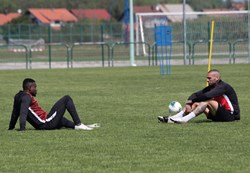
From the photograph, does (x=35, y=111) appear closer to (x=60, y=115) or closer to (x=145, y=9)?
(x=60, y=115)

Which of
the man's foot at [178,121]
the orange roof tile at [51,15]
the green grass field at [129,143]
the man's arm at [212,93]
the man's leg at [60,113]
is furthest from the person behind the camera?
the orange roof tile at [51,15]

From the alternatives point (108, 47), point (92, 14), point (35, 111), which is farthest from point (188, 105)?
point (92, 14)

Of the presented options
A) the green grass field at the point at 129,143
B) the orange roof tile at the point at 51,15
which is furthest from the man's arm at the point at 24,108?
the orange roof tile at the point at 51,15

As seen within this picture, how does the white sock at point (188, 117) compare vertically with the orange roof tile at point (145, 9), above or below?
below

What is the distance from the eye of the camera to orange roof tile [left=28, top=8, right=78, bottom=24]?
387 ft

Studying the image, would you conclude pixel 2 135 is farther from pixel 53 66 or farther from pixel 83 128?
pixel 53 66

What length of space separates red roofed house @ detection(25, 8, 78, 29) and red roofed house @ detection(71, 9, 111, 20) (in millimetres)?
855

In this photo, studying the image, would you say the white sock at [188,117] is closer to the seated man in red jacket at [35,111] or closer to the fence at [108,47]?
the seated man in red jacket at [35,111]

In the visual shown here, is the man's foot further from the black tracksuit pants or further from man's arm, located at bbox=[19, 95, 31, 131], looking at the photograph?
man's arm, located at bbox=[19, 95, 31, 131]

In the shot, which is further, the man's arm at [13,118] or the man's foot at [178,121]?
the man's foot at [178,121]

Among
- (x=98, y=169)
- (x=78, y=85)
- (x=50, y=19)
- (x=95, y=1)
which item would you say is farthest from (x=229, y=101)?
(x=95, y=1)

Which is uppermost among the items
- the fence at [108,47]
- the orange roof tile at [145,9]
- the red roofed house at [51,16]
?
the orange roof tile at [145,9]

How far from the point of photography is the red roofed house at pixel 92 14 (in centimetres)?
11997

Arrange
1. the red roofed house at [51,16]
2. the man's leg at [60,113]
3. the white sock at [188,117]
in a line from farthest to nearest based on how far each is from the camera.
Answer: the red roofed house at [51,16]
the white sock at [188,117]
the man's leg at [60,113]
